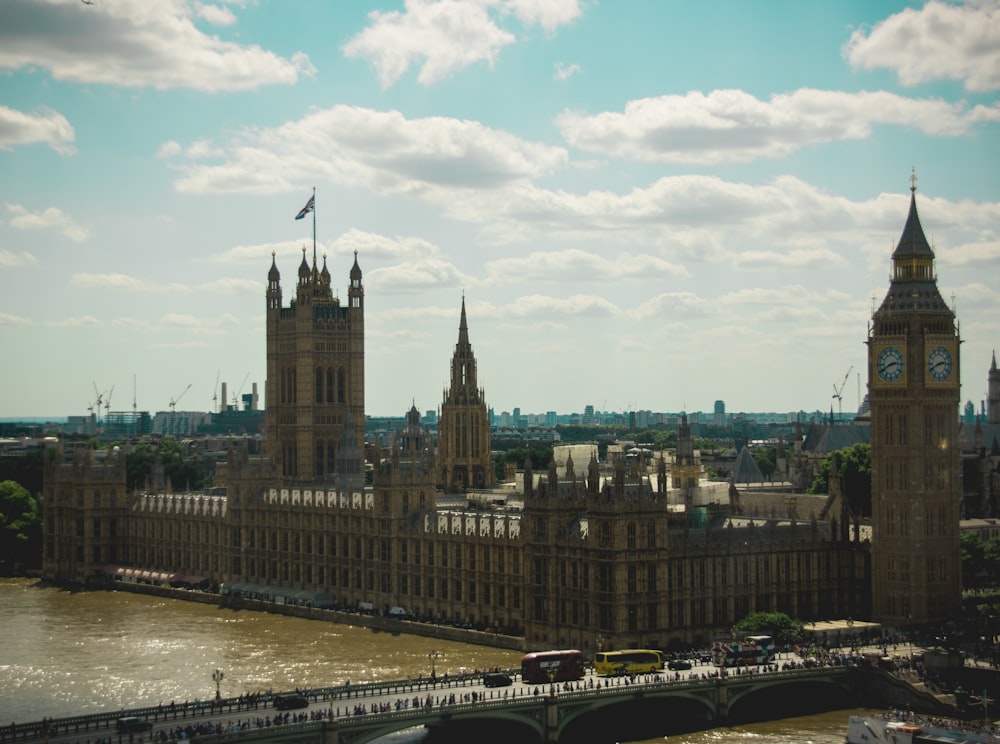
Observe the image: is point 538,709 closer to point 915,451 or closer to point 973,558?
point 915,451

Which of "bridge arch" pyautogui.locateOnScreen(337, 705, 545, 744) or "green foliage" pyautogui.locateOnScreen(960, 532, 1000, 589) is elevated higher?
"green foliage" pyautogui.locateOnScreen(960, 532, 1000, 589)

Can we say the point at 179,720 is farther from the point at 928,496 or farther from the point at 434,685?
the point at 928,496

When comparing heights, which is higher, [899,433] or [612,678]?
[899,433]

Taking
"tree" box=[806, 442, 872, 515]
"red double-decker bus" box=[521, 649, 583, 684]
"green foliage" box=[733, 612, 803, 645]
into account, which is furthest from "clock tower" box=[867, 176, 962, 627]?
"tree" box=[806, 442, 872, 515]

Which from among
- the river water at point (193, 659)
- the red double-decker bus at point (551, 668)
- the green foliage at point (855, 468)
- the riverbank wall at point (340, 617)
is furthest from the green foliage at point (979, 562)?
the red double-decker bus at point (551, 668)

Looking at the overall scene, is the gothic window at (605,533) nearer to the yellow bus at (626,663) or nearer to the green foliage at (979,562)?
the yellow bus at (626,663)

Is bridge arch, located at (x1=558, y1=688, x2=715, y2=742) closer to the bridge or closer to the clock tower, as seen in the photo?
the bridge

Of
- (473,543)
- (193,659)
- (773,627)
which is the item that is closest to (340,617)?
(473,543)

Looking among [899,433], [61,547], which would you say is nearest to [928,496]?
[899,433]
